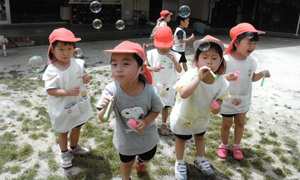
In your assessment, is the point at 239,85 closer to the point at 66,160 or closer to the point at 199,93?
the point at 199,93

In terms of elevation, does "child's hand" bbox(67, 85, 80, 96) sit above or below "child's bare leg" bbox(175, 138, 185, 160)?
above

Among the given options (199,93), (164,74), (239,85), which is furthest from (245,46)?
(164,74)

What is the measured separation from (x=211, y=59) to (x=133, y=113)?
807 mm

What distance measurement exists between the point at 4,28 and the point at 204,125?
32.3 ft

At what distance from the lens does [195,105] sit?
2.29m

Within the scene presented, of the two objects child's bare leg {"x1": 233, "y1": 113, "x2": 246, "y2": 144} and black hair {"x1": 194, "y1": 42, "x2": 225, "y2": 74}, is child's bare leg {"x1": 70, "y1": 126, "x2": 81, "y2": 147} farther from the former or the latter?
child's bare leg {"x1": 233, "y1": 113, "x2": 246, "y2": 144}

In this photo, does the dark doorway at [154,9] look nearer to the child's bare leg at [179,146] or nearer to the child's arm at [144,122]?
the child's bare leg at [179,146]

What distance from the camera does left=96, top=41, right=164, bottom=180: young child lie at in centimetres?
177

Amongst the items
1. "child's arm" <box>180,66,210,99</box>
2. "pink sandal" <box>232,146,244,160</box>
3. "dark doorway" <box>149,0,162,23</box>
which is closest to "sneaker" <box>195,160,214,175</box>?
"pink sandal" <box>232,146,244,160</box>

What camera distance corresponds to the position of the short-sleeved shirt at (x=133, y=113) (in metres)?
1.92

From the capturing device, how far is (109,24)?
479 inches

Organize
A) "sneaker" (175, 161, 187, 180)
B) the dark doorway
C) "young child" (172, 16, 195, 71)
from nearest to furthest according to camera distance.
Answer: "sneaker" (175, 161, 187, 180) < "young child" (172, 16, 195, 71) < the dark doorway

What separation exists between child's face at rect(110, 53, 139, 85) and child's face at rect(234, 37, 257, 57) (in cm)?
134

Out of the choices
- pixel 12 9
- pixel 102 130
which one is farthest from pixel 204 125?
pixel 12 9
